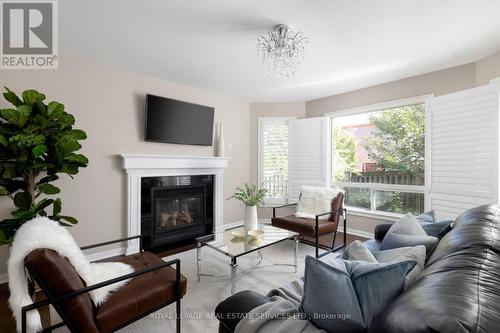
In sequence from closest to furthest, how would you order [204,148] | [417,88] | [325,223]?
[325,223]
[417,88]
[204,148]

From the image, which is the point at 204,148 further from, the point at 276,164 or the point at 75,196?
the point at 75,196

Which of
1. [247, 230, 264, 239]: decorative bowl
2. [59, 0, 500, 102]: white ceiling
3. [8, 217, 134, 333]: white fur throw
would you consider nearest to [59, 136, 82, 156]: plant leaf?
[8, 217, 134, 333]: white fur throw

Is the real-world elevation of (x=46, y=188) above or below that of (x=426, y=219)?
above

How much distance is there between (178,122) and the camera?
371 cm

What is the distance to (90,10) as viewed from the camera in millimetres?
2014

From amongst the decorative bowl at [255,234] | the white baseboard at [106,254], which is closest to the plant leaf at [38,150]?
the white baseboard at [106,254]

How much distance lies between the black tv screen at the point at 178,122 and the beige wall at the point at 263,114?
41.4 inches

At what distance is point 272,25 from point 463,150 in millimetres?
2664

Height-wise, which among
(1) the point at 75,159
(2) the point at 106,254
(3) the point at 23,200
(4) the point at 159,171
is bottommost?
(2) the point at 106,254

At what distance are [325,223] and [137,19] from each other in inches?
123

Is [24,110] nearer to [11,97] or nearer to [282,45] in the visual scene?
[11,97]

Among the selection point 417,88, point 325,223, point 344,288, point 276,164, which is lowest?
point 325,223

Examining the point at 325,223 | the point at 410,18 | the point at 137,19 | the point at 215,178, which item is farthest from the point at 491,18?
the point at 215,178

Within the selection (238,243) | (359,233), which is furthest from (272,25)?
(359,233)
